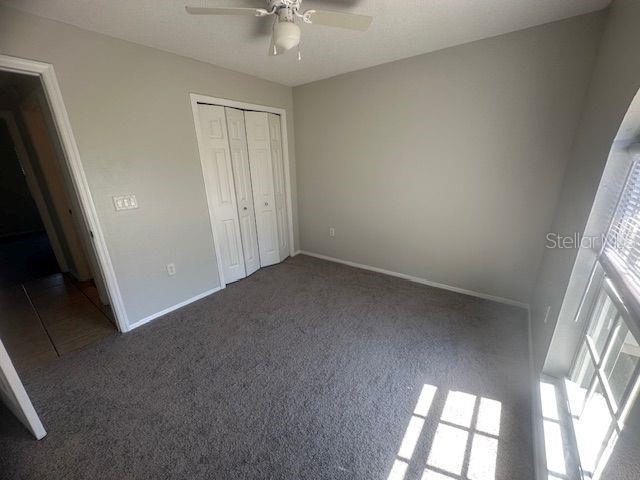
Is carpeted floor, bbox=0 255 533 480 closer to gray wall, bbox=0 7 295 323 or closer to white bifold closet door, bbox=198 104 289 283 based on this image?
gray wall, bbox=0 7 295 323

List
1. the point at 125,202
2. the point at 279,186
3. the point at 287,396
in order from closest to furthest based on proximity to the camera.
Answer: the point at 287,396 < the point at 125,202 < the point at 279,186

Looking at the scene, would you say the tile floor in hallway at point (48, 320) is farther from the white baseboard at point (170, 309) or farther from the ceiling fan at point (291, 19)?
the ceiling fan at point (291, 19)

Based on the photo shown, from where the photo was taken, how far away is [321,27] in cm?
188

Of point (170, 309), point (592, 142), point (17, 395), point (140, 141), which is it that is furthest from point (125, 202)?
point (592, 142)

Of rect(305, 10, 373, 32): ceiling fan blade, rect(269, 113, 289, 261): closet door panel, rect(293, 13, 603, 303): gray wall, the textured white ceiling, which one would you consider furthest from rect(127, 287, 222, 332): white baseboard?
rect(305, 10, 373, 32): ceiling fan blade

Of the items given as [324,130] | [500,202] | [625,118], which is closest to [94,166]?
[324,130]

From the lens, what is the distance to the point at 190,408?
158 centimetres

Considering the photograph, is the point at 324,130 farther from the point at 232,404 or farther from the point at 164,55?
the point at 232,404

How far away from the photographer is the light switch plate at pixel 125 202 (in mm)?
2115

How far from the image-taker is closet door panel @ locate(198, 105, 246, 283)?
2660 millimetres

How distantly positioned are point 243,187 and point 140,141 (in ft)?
3.69

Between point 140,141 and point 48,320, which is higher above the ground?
point 140,141

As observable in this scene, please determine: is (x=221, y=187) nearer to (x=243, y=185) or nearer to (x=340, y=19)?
(x=243, y=185)

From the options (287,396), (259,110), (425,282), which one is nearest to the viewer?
(287,396)
